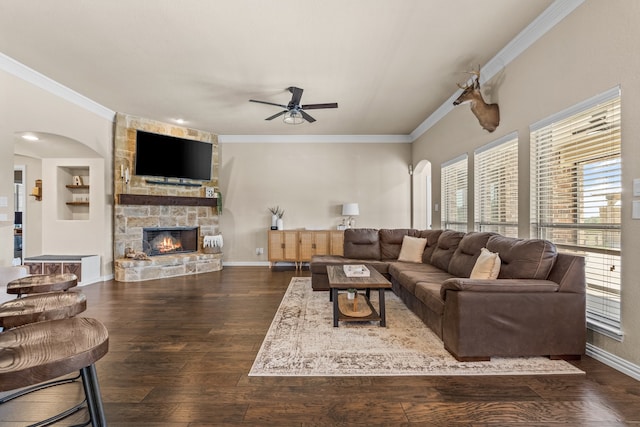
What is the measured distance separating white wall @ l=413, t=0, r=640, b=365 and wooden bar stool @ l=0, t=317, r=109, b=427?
3207mm

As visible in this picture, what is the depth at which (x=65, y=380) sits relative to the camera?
2.09 m

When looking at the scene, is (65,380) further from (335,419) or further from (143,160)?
(143,160)

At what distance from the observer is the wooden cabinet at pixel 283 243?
656cm

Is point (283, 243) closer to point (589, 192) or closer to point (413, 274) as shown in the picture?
point (413, 274)

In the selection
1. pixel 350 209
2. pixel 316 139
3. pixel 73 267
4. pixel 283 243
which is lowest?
pixel 73 267

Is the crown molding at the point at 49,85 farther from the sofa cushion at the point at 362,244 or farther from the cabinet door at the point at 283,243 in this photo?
the sofa cushion at the point at 362,244

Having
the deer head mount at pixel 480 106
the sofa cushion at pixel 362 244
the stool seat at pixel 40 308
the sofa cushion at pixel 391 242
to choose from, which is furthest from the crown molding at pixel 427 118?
the stool seat at pixel 40 308

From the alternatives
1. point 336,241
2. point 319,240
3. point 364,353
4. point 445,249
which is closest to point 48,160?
point 319,240

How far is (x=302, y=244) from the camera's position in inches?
258

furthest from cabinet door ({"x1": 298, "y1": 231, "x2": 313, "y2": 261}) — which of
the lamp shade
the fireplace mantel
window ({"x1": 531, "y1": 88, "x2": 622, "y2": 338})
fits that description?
window ({"x1": 531, "y1": 88, "x2": 622, "y2": 338})

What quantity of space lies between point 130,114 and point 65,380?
4836mm

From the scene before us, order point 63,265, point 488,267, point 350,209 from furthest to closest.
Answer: point 350,209
point 63,265
point 488,267

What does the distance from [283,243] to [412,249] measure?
2.81 metres

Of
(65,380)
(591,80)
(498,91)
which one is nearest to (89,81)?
(65,380)
